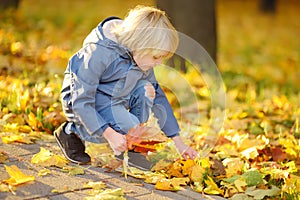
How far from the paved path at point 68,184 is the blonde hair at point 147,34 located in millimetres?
635

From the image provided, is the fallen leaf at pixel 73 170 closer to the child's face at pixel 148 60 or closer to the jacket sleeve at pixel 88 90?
the jacket sleeve at pixel 88 90

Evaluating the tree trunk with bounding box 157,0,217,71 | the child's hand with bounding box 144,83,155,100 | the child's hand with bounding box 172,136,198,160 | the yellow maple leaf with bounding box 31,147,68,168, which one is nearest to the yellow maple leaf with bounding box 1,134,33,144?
the yellow maple leaf with bounding box 31,147,68,168

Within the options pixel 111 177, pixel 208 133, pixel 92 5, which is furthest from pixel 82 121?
pixel 92 5

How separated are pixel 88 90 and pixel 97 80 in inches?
3.0

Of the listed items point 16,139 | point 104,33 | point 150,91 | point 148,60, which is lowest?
point 16,139

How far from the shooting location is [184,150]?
327 centimetres

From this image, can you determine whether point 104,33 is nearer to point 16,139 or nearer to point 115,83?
point 115,83

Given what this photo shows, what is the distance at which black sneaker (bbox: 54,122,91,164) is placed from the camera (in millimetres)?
3133

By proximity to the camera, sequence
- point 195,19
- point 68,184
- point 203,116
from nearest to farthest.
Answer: point 68,184 < point 203,116 < point 195,19

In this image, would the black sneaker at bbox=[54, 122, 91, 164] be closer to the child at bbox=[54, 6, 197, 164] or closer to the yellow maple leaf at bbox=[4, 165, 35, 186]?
the child at bbox=[54, 6, 197, 164]

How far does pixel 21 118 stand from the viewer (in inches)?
147

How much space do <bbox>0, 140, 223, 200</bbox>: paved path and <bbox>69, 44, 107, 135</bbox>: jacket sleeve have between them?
23cm

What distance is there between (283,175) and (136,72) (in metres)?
0.92

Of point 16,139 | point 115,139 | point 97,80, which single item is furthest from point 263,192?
point 16,139
